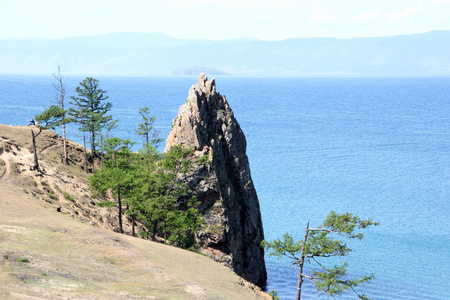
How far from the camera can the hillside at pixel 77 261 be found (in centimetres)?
2916

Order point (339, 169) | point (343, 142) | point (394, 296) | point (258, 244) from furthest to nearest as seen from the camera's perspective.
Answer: point (343, 142) → point (339, 169) → point (258, 244) → point (394, 296)

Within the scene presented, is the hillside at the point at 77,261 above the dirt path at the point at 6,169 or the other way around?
the other way around

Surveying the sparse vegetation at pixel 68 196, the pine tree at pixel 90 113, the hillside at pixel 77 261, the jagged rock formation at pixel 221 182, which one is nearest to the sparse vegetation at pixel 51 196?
the hillside at pixel 77 261

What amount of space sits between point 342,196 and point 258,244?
3946 centimetres

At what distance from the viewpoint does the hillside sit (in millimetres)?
29156

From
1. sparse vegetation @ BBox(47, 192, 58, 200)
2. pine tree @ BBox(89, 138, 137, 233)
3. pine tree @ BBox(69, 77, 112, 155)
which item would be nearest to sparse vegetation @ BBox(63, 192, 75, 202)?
sparse vegetation @ BBox(47, 192, 58, 200)

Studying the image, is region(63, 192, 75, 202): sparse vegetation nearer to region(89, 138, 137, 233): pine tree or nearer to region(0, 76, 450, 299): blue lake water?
region(89, 138, 137, 233): pine tree

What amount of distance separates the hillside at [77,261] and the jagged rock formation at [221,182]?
35.7 ft

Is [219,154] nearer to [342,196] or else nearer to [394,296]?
[394,296]

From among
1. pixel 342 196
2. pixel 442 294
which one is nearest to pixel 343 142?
pixel 342 196

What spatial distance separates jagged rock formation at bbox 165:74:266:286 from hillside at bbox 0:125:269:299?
1088cm

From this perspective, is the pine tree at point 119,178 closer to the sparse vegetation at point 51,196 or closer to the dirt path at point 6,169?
the sparse vegetation at point 51,196

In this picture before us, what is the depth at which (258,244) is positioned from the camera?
2530 inches

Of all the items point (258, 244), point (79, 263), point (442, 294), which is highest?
point (79, 263)
